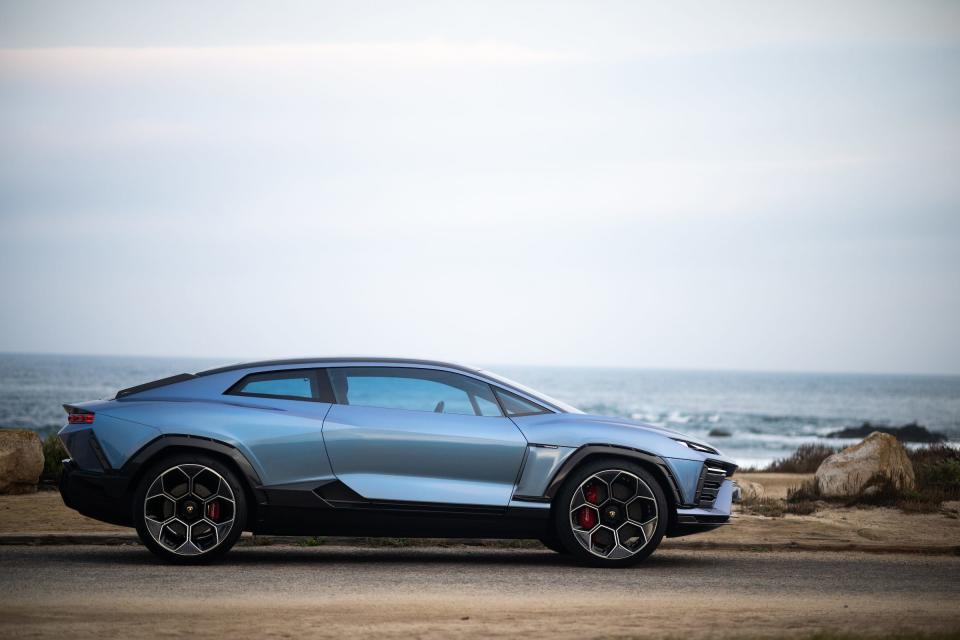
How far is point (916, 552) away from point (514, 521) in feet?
13.5

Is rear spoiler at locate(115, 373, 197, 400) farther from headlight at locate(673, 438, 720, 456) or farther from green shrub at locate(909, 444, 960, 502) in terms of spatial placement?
green shrub at locate(909, 444, 960, 502)

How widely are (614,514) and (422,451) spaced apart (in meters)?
1.62

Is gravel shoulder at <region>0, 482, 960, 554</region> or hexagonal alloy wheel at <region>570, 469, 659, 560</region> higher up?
hexagonal alloy wheel at <region>570, 469, 659, 560</region>

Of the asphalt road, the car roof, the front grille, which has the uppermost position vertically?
the car roof

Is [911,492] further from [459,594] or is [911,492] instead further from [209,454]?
[209,454]

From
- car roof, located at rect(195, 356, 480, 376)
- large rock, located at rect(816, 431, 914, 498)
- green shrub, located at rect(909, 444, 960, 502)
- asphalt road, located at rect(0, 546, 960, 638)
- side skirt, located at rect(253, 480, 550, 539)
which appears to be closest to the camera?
asphalt road, located at rect(0, 546, 960, 638)

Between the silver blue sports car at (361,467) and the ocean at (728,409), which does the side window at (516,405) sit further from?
the ocean at (728,409)

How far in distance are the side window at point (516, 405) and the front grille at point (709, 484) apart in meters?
1.37

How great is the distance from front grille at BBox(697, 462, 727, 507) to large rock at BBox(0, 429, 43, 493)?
819 centimetres

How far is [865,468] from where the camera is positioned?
43.5 ft

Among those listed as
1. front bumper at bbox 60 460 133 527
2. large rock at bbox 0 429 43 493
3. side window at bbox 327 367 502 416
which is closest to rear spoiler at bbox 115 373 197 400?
front bumper at bbox 60 460 133 527

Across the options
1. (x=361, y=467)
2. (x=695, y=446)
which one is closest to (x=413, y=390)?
(x=361, y=467)

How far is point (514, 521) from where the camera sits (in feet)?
27.0

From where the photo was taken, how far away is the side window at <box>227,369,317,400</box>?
27.7 ft
